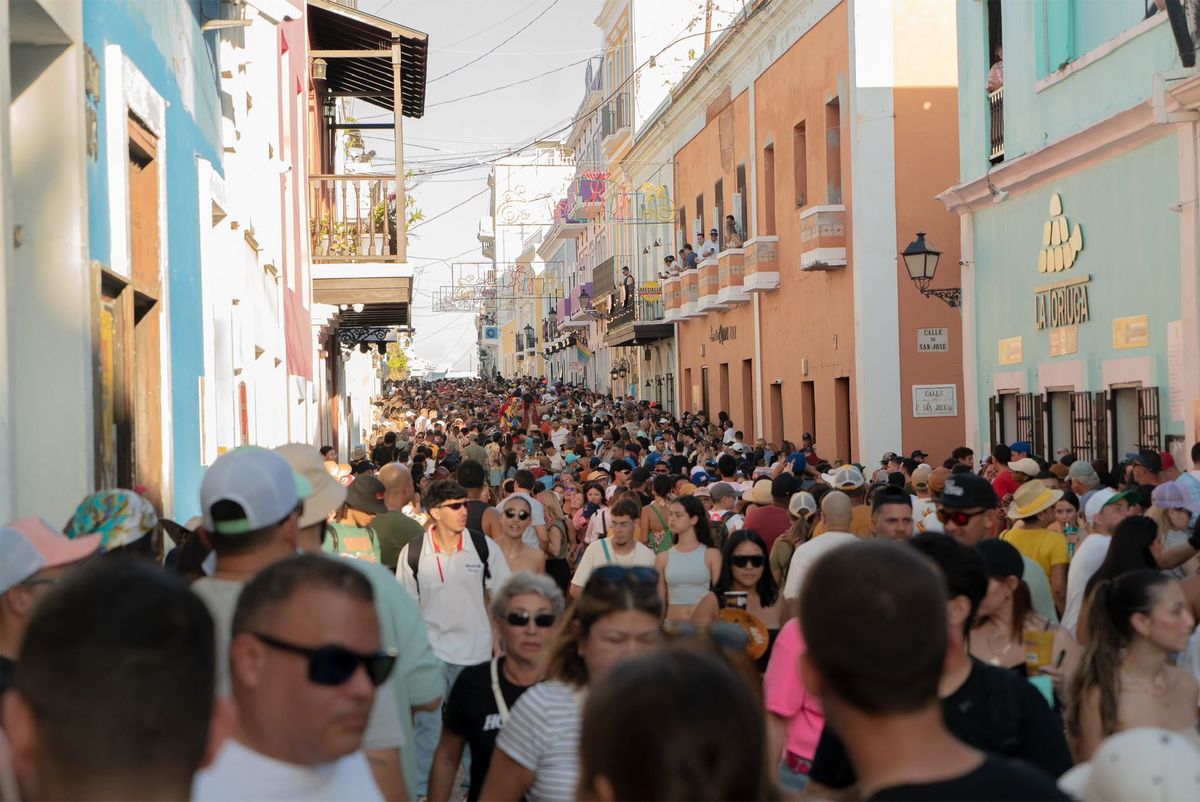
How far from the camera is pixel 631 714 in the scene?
2400 millimetres

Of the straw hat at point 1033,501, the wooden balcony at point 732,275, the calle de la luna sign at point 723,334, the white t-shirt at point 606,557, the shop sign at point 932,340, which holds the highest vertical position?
the wooden balcony at point 732,275

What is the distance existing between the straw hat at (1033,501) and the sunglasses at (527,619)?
13.8ft

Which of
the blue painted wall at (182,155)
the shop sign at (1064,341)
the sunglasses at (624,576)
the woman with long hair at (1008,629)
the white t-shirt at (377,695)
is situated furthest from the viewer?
the shop sign at (1064,341)

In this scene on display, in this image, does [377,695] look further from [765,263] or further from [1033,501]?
[765,263]

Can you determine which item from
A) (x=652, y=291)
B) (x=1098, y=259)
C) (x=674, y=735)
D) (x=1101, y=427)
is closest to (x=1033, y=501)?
(x=674, y=735)

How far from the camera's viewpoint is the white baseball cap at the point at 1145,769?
3197 millimetres

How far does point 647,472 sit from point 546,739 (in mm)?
11308

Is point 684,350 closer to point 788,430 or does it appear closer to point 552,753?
point 788,430

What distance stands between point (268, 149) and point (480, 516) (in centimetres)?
724

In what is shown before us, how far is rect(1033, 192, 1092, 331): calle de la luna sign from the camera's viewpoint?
1648 cm

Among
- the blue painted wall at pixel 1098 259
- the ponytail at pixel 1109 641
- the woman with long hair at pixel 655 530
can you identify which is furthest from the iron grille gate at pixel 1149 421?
the ponytail at pixel 1109 641

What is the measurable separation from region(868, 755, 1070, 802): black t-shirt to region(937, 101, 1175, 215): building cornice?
12.2m

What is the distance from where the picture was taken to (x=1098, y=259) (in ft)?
52.6

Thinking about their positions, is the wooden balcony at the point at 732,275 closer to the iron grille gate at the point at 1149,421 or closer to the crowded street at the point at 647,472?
the crowded street at the point at 647,472
